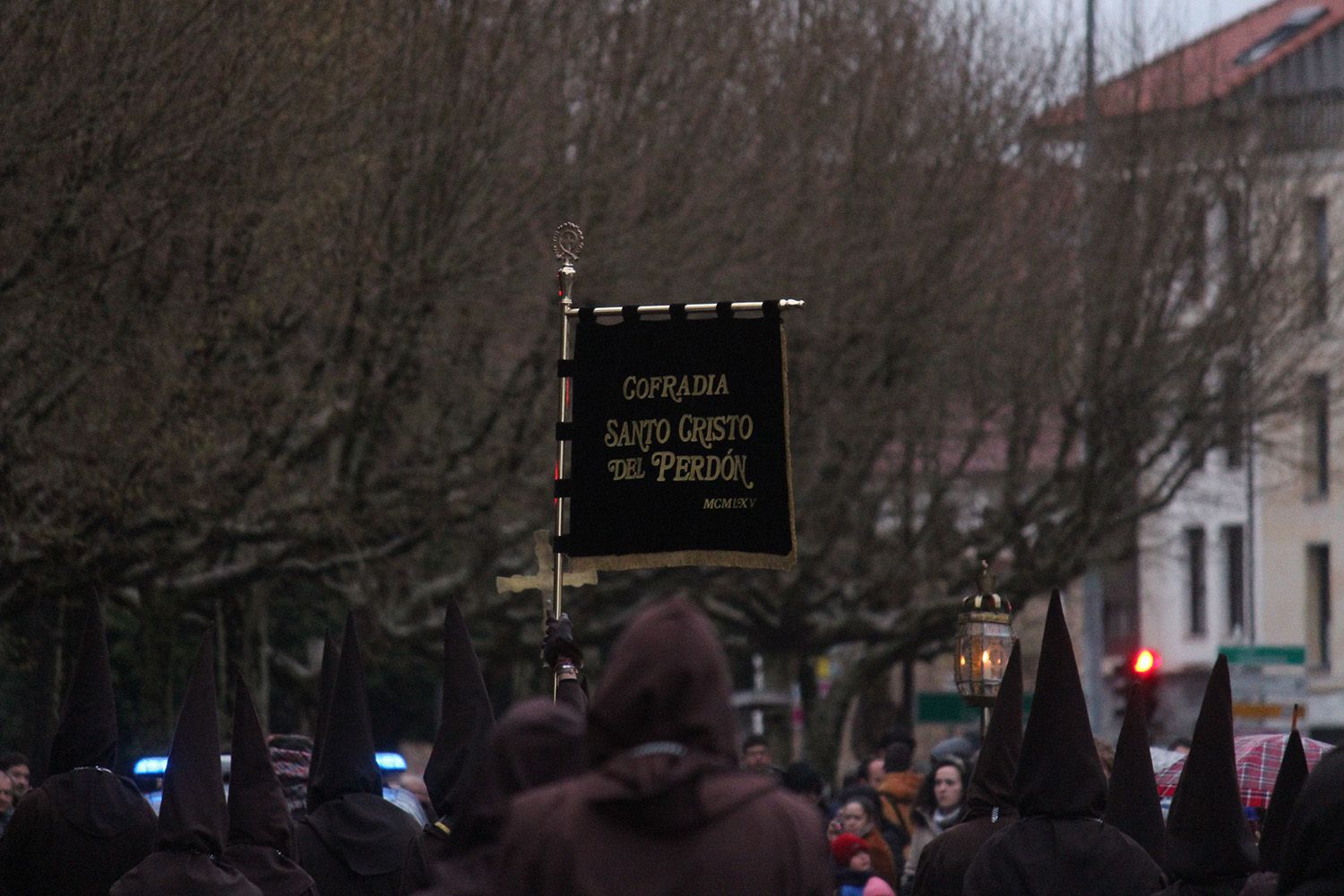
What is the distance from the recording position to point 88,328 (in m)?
16.2

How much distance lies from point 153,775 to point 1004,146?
15.1m

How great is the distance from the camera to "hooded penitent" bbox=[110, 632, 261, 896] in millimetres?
→ 6871

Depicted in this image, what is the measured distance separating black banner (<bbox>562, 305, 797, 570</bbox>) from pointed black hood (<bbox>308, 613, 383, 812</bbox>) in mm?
945

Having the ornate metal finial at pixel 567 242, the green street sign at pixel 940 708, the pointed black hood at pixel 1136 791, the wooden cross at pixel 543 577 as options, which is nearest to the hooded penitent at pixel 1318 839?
the pointed black hood at pixel 1136 791

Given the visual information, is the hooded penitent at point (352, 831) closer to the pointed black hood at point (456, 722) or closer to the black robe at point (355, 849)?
the black robe at point (355, 849)

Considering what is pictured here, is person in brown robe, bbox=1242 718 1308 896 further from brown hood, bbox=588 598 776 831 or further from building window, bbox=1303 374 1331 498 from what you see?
building window, bbox=1303 374 1331 498

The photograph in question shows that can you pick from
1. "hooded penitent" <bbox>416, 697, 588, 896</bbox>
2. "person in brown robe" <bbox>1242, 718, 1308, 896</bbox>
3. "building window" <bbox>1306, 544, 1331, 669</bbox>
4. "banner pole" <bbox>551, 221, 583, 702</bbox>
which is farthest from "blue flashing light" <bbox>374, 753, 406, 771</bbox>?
"building window" <bbox>1306, 544, 1331, 669</bbox>

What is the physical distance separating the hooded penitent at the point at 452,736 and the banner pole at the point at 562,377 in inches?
13.6

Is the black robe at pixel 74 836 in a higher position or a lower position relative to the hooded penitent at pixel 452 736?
lower

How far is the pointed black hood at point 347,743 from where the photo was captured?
762 centimetres

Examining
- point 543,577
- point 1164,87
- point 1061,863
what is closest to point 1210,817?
point 1061,863

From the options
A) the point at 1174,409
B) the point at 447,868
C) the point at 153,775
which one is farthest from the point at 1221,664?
the point at 1174,409

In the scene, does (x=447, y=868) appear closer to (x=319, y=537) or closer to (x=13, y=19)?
(x=13, y=19)

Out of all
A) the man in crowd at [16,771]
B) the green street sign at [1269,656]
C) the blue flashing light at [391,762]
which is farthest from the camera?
the green street sign at [1269,656]
